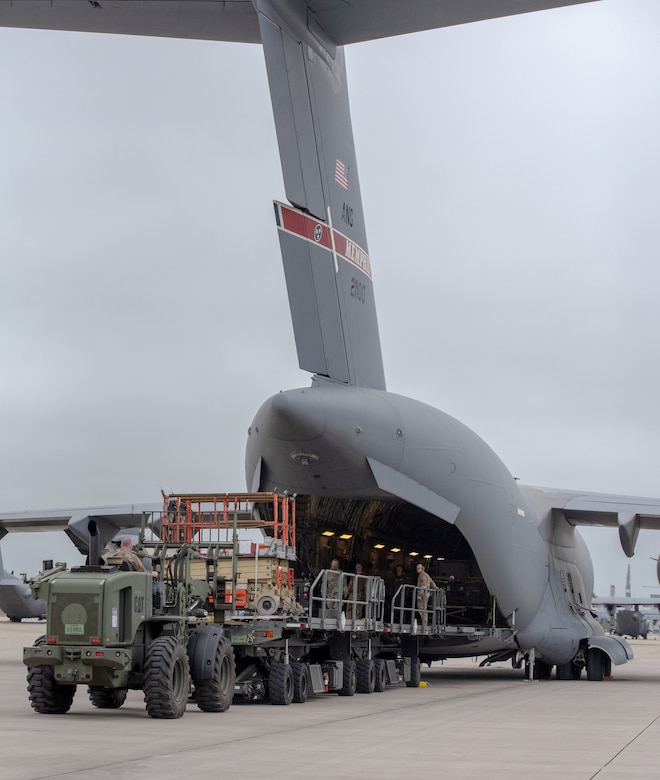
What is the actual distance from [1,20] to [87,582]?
26.8 feet

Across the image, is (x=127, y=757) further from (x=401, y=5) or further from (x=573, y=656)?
(x=573, y=656)

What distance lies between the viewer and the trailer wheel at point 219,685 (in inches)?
484

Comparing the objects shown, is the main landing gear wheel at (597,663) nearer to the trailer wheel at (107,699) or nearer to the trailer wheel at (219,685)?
the trailer wheel at (219,685)

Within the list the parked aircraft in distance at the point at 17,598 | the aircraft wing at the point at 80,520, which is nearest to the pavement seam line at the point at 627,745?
the aircraft wing at the point at 80,520

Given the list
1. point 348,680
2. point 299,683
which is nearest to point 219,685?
point 299,683

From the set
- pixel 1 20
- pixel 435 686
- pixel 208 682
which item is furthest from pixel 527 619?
pixel 1 20

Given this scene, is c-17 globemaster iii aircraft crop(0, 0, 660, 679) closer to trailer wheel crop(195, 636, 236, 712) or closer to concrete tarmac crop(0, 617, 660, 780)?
concrete tarmac crop(0, 617, 660, 780)

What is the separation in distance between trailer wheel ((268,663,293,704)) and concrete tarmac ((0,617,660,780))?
0.28 metres

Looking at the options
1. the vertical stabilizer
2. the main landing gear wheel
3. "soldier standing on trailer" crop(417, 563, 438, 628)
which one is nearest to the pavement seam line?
"soldier standing on trailer" crop(417, 563, 438, 628)

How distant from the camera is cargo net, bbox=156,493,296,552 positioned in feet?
53.3

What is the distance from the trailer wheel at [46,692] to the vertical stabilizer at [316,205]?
5.59m

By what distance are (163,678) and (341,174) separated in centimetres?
860

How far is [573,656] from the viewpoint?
22.3 m

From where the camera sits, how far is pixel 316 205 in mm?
16188
